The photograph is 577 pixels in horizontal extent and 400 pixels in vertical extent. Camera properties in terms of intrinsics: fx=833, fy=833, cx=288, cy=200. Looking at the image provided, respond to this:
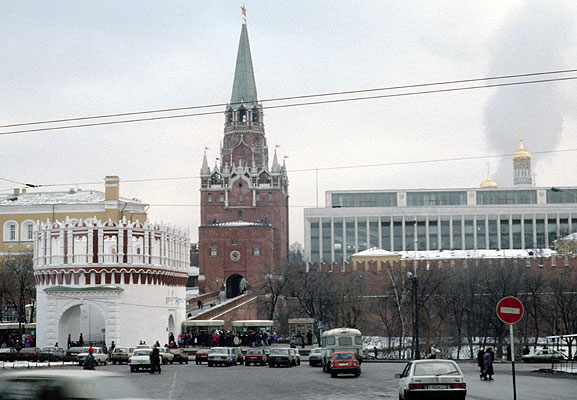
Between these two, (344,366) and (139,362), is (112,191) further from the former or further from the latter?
(344,366)

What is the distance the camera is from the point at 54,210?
85625mm

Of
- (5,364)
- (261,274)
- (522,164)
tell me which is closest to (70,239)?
(5,364)

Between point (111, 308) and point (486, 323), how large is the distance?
27.7 m

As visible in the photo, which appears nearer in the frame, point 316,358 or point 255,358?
point 316,358

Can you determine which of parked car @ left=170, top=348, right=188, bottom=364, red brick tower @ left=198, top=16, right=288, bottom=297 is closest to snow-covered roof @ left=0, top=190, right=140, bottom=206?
red brick tower @ left=198, top=16, right=288, bottom=297

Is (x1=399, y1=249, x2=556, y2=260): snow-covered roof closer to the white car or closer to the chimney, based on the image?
the chimney

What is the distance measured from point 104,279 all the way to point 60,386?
144 ft

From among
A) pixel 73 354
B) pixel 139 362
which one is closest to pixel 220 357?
pixel 139 362

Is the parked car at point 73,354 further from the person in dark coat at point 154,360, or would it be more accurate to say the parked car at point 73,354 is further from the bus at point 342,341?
the bus at point 342,341

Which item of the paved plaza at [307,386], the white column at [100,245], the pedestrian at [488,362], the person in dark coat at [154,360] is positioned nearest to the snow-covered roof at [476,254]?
the white column at [100,245]

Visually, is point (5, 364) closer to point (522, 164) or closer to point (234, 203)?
point (234, 203)

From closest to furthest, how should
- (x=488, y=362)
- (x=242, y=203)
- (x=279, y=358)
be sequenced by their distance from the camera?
(x=488, y=362) → (x=279, y=358) → (x=242, y=203)

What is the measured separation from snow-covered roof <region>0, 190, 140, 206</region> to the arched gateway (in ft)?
95.6

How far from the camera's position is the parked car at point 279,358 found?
39562 millimetres
